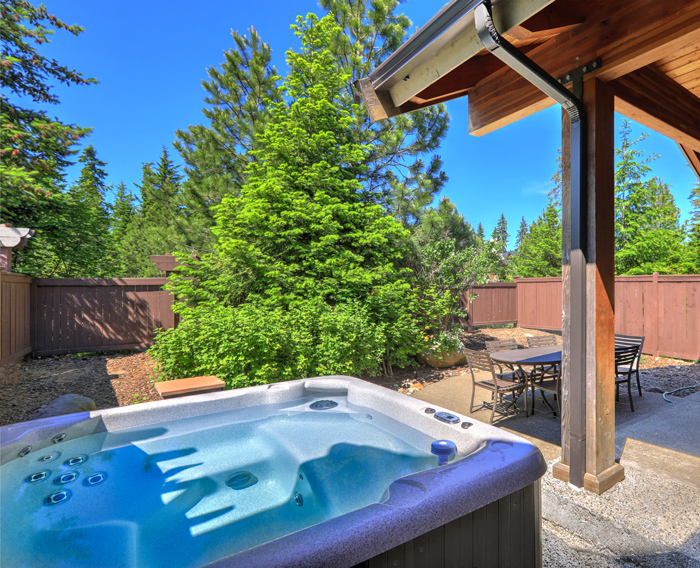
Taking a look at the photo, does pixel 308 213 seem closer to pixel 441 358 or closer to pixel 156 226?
pixel 441 358

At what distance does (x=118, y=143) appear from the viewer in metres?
15.0

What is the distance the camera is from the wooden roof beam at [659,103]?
260 centimetres

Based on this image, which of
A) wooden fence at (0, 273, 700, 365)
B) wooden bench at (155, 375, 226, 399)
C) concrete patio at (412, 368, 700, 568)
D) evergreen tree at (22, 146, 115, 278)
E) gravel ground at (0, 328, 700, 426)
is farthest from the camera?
evergreen tree at (22, 146, 115, 278)

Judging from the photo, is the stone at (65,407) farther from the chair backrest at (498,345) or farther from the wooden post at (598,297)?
the chair backrest at (498,345)

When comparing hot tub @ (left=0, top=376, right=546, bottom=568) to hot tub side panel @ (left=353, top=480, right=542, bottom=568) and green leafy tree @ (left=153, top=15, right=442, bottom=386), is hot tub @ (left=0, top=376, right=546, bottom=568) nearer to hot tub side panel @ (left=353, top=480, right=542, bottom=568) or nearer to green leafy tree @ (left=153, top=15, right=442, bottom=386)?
hot tub side panel @ (left=353, top=480, right=542, bottom=568)

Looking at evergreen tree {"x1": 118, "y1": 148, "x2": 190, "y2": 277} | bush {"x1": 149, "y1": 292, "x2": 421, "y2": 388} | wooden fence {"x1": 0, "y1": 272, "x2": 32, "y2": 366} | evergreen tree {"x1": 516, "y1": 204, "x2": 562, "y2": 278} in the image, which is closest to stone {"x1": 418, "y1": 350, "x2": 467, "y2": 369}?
bush {"x1": 149, "y1": 292, "x2": 421, "y2": 388}

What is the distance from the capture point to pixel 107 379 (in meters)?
5.35

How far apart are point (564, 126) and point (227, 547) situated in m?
3.41

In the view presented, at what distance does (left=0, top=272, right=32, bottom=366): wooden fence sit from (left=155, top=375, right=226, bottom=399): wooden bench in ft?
12.8

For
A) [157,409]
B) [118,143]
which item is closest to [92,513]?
[157,409]

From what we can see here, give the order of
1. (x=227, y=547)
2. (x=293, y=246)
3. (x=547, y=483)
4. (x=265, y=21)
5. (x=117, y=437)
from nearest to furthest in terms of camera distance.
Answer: (x=227, y=547)
(x=547, y=483)
(x=117, y=437)
(x=293, y=246)
(x=265, y=21)

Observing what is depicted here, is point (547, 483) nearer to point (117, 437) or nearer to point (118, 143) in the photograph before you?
point (117, 437)

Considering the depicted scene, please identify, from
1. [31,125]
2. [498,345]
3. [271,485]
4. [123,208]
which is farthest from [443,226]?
[123,208]

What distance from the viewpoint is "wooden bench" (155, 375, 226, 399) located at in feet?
10.8
